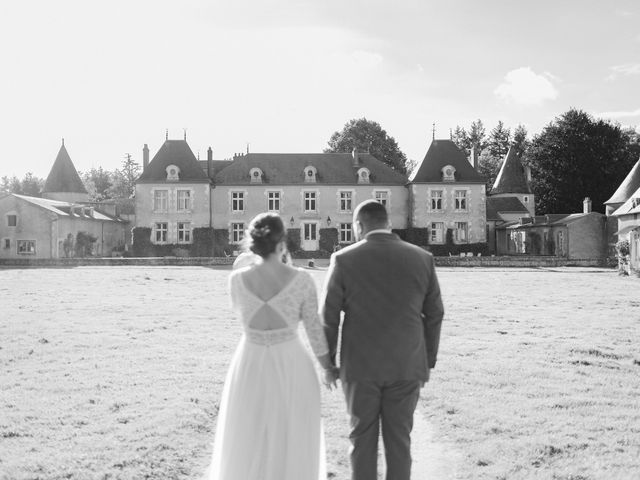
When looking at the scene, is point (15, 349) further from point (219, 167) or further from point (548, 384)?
point (219, 167)

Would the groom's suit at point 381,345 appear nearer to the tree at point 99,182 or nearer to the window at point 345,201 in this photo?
the window at point 345,201

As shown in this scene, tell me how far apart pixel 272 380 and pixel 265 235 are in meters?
0.91

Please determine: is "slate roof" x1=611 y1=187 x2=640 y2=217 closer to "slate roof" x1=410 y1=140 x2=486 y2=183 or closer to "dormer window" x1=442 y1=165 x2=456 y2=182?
"slate roof" x1=410 y1=140 x2=486 y2=183

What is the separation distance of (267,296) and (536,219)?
46616 mm

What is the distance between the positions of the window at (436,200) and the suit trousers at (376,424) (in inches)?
1659

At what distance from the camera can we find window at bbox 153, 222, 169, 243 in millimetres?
44781

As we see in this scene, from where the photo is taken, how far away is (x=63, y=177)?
56.5m

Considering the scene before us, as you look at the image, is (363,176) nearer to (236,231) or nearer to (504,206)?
(236,231)

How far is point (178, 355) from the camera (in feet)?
30.8

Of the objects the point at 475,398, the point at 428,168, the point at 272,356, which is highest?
the point at 428,168

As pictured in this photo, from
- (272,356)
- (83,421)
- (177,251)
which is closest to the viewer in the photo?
(272,356)

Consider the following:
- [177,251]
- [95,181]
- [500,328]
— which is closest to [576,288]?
[500,328]

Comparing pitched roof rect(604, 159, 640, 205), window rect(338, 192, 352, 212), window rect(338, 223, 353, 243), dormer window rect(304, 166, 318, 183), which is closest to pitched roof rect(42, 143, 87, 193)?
dormer window rect(304, 166, 318, 183)

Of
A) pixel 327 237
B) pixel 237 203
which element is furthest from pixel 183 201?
pixel 327 237
